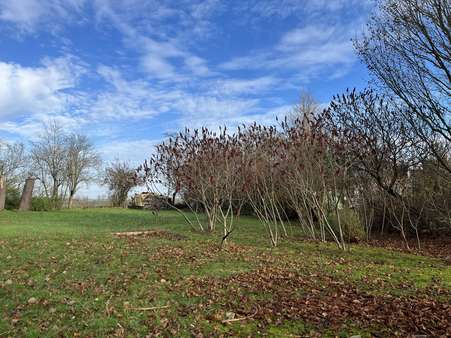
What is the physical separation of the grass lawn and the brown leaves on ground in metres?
0.01

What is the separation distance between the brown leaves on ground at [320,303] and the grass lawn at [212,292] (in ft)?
0.04

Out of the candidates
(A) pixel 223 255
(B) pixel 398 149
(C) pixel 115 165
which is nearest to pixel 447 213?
(B) pixel 398 149

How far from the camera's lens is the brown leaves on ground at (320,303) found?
417 cm

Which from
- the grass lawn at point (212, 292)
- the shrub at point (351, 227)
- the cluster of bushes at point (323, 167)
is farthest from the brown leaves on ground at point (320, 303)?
the shrub at point (351, 227)

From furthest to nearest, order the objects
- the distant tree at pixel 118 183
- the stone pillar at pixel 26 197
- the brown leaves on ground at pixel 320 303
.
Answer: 1. the distant tree at pixel 118 183
2. the stone pillar at pixel 26 197
3. the brown leaves on ground at pixel 320 303

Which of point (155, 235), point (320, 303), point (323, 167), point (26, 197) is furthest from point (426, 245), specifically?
point (26, 197)

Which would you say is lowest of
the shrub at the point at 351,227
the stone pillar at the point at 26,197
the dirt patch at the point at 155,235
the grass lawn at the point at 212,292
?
the grass lawn at the point at 212,292

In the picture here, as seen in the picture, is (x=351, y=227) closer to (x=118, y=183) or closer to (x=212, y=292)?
(x=212, y=292)

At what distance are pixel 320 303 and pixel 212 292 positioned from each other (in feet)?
4.78

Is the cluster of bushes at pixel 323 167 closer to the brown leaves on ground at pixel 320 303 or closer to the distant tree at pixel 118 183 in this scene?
the brown leaves on ground at pixel 320 303

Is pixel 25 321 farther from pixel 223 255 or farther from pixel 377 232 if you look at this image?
pixel 377 232

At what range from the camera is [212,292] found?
544 centimetres

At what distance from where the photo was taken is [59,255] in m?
7.73

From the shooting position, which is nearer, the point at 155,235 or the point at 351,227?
the point at 155,235
